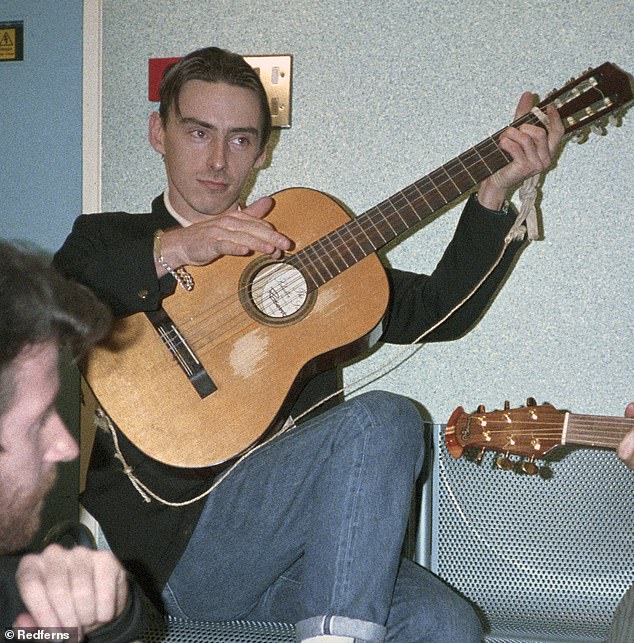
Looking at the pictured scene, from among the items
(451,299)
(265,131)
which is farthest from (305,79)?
(451,299)

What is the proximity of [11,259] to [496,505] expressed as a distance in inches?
43.2

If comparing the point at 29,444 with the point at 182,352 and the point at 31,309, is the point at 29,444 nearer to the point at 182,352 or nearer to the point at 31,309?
the point at 31,309

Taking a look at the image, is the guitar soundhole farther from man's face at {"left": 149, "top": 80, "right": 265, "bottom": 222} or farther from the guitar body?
man's face at {"left": 149, "top": 80, "right": 265, "bottom": 222}

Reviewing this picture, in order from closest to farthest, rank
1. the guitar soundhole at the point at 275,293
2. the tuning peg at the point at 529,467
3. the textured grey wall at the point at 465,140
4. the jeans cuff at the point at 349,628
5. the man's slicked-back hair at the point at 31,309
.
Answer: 1. the man's slicked-back hair at the point at 31,309
2. the jeans cuff at the point at 349,628
3. the tuning peg at the point at 529,467
4. the guitar soundhole at the point at 275,293
5. the textured grey wall at the point at 465,140

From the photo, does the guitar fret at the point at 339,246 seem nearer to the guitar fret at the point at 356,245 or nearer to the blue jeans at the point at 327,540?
the guitar fret at the point at 356,245

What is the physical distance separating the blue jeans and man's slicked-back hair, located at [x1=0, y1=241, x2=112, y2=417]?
443mm

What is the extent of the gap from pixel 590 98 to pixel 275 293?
2.02 ft

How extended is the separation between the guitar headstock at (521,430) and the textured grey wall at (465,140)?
0.43 metres

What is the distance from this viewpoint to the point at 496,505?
1603mm

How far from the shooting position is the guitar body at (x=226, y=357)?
4.32 feet

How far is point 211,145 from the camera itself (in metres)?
1.55

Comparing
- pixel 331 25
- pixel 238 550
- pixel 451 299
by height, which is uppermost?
pixel 331 25

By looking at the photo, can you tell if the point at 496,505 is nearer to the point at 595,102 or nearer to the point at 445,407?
the point at 445,407

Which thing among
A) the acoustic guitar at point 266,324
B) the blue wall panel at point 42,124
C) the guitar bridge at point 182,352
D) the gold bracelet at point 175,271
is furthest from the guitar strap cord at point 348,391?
the blue wall panel at point 42,124
